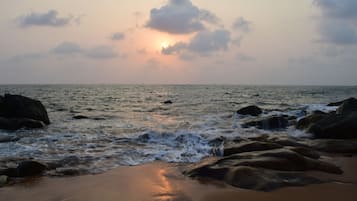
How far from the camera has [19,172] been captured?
31.7 ft

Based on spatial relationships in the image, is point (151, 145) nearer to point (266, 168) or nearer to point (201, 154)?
point (201, 154)

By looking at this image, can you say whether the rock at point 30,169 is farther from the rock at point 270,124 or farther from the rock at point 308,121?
the rock at point 270,124

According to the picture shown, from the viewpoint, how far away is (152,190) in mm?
8164

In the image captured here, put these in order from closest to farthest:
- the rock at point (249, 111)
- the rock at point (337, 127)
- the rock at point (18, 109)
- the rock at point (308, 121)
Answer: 1. the rock at point (337, 127)
2. the rock at point (308, 121)
3. the rock at point (18, 109)
4. the rock at point (249, 111)

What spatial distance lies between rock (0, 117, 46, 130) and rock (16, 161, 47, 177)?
34.3ft

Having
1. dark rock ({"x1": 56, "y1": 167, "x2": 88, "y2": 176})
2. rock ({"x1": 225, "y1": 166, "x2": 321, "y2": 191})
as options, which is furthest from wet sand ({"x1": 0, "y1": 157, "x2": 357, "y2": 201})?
dark rock ({"x1": 56, "y1": 167, "x2": 88, "y2": 176})

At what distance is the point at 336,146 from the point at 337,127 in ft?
9.52

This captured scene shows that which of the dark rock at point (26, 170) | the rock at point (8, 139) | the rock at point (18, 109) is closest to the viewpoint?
the dark rock at point (26, 170)

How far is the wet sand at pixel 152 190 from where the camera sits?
7.56 metres

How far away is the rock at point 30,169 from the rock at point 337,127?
37.3 feet

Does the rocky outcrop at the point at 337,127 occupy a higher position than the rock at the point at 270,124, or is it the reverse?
the rocky outcrop at the point at 337,127

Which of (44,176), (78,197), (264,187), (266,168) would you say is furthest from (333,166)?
(44,176)

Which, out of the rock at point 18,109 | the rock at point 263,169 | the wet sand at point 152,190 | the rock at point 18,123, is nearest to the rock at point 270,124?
the rock at point 263,169

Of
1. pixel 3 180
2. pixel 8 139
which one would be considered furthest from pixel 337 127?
pixel 8 139
